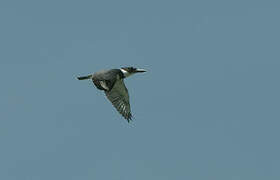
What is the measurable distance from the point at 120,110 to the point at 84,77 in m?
2.59

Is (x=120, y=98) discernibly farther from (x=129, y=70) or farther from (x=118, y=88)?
(x=129, y=70)

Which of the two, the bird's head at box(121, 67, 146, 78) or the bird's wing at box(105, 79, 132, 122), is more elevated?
the bird's head at box(121, 67, 146, 78)

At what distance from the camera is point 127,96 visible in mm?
92875

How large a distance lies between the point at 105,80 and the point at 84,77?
5.95 ft

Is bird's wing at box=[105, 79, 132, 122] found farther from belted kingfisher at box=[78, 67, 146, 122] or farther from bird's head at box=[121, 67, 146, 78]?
bird's head at box=[121, 67, 146, 78]

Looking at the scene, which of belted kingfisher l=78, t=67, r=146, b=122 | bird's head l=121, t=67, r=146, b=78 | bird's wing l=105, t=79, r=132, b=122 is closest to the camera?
belted kingfisher l=78, t=67, r=146, b=122

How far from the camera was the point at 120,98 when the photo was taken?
93.0 meters

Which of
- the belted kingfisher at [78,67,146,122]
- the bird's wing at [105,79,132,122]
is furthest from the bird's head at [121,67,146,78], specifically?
the bird's wing at [105,79,132,122]

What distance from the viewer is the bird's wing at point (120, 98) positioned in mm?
92625

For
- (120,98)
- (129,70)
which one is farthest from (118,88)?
(129,70)

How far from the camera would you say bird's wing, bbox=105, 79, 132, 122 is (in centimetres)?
9262

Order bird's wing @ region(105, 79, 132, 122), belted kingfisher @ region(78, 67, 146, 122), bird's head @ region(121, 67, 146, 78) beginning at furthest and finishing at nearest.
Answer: bird's head @ region(121, 67, 146, 78), bird's wing @ region(105, 79, 132, 122), belted kingfisher @ region(78, 67, 146, 122)

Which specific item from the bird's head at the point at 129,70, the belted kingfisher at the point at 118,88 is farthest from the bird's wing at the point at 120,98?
the bird's head at the point at 129,70

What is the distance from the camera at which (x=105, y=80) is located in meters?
90.8
